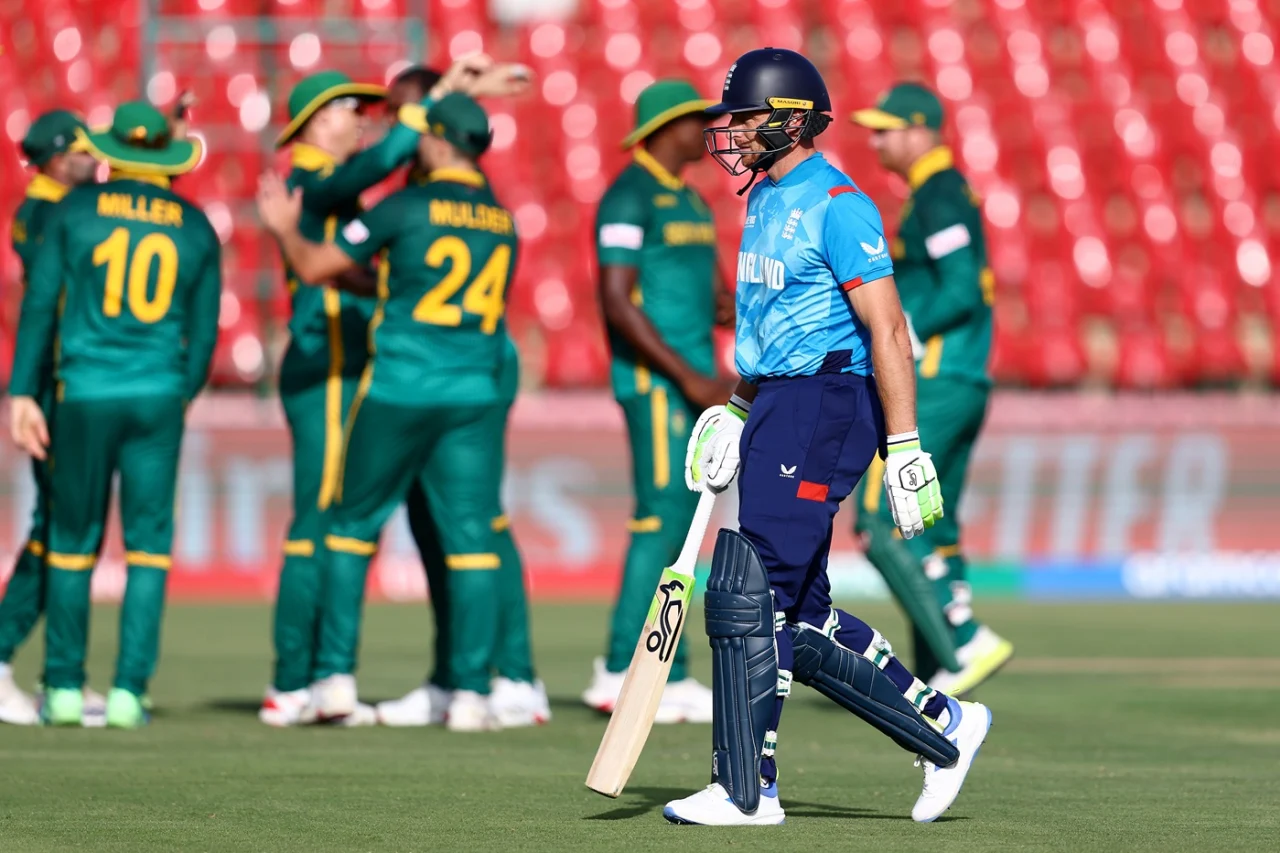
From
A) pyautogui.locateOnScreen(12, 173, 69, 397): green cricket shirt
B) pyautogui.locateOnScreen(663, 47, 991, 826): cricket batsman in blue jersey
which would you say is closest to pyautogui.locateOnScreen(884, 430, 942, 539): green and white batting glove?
pyautogui.locateOnScreen(663, 47, 991, 826): cricket batsman in blue jersey

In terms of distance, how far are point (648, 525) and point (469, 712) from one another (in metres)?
0.99

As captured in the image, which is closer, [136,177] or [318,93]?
[136,177]

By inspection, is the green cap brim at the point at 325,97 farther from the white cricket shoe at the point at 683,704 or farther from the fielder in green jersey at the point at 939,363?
the white cricket shoe at the point at 683,704

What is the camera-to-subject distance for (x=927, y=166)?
7.79 m

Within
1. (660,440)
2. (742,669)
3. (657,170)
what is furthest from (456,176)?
(742,669)

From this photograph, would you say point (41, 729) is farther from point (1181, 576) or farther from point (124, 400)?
point (1181, 576)

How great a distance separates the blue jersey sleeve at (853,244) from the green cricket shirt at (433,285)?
7.34 feet

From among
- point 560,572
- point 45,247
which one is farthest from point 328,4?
point 45,247

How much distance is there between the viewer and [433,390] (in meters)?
6.73

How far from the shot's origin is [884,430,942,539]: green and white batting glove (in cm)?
454

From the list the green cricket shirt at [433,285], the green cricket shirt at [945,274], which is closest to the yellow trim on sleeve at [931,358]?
the green cricket shirt at [945,274]

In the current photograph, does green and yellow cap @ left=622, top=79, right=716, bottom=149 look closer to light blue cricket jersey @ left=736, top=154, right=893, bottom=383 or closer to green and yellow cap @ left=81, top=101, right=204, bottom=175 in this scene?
green and yellow cap @ left=81, top=101, right=204, bottom=175

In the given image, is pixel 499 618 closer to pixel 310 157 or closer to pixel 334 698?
pixel 334 698

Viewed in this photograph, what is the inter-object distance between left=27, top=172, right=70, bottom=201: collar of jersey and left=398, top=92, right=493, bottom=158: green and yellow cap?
1709 mm
